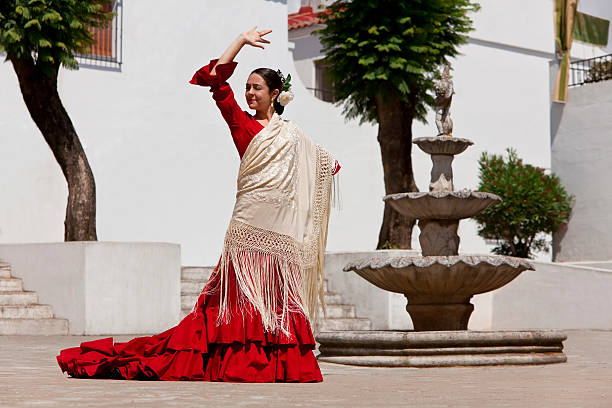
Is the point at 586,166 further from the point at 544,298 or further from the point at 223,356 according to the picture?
the point at 223,356

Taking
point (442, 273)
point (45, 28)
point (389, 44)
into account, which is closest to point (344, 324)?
point (389, 44)

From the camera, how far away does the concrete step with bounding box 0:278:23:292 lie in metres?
12.2

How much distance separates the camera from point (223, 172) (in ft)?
57.3

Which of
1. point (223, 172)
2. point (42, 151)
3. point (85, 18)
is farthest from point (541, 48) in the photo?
point (85, 18)

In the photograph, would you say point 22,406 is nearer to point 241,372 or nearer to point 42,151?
point 241,372

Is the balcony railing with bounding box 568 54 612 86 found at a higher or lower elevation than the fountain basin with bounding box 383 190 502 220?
higher

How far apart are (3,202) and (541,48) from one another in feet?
47.2

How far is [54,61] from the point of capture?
38.3 ft

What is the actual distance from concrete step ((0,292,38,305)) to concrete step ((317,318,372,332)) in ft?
Answer: 11.3

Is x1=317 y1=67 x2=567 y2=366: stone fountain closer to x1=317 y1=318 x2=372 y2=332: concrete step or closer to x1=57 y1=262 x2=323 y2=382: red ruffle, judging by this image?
x1=57 y1=262 x2=323 y2=382: red ruffle

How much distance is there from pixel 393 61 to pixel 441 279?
240 inches

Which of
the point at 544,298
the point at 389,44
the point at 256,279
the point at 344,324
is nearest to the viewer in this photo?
the point at 256,279

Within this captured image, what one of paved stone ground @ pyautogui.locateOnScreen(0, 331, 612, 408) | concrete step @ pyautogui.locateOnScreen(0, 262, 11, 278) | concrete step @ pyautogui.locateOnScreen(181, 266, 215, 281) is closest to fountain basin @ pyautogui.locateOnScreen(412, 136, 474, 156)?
paved stone ground @ pyautogui.locateOnScreen(0, 331, 612, 408)

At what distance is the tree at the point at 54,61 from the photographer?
37.1 ft
